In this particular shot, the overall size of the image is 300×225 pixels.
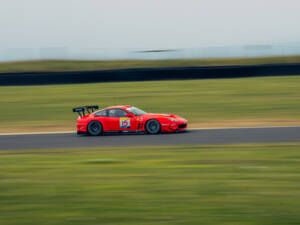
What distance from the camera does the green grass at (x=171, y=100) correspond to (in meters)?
15.9

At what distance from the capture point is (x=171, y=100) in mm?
18828

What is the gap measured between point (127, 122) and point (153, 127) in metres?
0.84

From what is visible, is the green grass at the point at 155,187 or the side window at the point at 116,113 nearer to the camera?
the green grass at the point at 155,187

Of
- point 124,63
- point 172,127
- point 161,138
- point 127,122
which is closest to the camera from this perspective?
point 161,138

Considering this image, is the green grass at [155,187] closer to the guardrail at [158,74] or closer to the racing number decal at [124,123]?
the racing number decal at [124,123]

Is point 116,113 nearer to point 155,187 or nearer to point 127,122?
point 127,122

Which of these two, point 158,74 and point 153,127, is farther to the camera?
point 158,74

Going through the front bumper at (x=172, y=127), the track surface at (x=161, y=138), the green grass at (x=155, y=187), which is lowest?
the green grass at (x=155, y=187)

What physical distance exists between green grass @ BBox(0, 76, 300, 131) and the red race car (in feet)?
8.97

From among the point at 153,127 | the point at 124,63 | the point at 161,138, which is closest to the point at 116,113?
the point at 153,127

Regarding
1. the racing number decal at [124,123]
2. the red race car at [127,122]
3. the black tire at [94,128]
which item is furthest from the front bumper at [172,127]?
the black tire at [94,128]

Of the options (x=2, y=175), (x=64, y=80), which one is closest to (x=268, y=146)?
(x=2, y=175)

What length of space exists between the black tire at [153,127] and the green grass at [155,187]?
3031mm

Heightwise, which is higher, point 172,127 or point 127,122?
point 127,122
